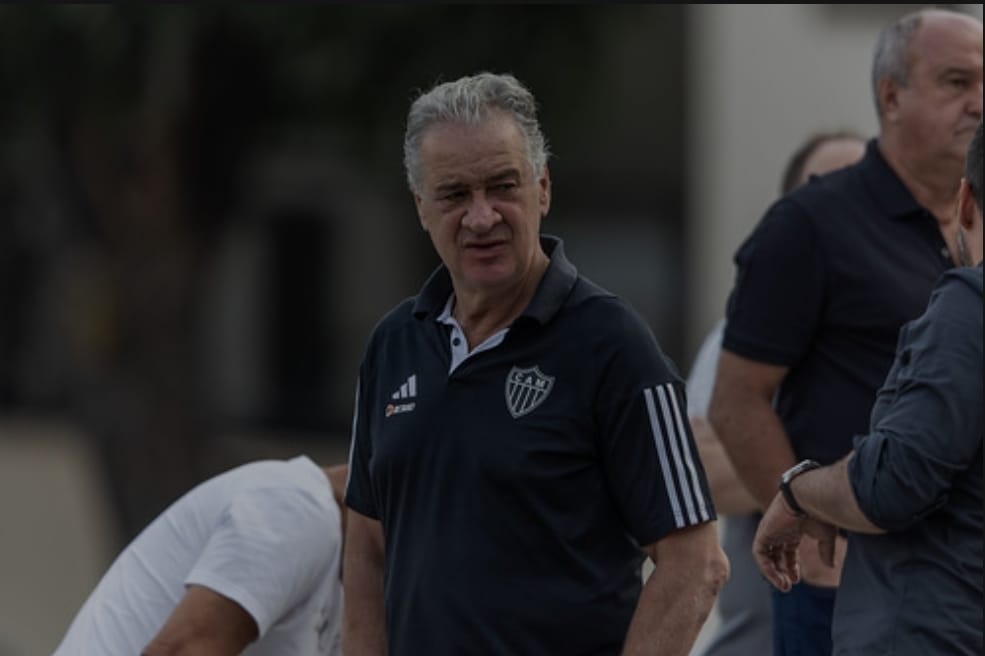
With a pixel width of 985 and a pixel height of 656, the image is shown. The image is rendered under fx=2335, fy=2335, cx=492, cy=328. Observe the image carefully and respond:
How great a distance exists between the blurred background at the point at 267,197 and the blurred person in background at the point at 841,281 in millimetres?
5196

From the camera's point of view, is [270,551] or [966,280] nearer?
[966,280]

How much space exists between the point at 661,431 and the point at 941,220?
3.93ft

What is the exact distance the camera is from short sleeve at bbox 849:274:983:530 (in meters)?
3.35

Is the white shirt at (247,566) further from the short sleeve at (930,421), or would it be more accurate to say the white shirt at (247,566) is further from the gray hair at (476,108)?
the short sleeve at (930,421)

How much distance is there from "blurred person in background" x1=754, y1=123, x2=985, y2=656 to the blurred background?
6.36 m

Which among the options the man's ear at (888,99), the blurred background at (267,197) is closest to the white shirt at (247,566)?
the man's ear at (888,99)

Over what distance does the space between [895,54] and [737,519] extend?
1210 mm

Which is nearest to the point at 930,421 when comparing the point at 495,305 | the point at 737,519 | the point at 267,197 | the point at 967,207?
the point at 967,207

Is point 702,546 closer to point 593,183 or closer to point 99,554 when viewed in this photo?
point 593,183

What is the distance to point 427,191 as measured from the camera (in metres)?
3.83

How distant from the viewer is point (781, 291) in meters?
4.60

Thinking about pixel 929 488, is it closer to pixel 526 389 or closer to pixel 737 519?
pixel 526 389

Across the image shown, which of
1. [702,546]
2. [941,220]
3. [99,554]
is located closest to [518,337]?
[702,546]

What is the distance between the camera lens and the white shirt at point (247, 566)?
4.32m
